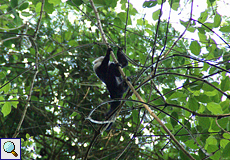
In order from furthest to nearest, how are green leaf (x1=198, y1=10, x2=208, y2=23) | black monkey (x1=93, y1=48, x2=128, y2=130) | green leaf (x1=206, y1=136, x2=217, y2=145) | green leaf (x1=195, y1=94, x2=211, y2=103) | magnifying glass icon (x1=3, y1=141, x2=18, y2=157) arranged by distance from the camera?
black monkey (x1=93, y1=48, x2=128, y2=130) → magnifying glass icon (x1=3, y1=141, x2=18, y2=157) → green leaf (x1=198, y1=10, x2=208, y2=23) → green leaf (x1=195, y1=94, x2=211, y2=103) → green leaf (x1=206, y1=136, x2=217, y2=145)

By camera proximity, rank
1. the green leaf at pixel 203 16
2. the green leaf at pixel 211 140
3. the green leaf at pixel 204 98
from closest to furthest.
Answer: the green leaf at pixel 211 140 → the green leaf at pixel 204 98 → the green leaf at pixel 203 16

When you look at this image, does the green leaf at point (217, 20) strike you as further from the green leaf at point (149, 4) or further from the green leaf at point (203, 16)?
the green leaf at point (149, 4)

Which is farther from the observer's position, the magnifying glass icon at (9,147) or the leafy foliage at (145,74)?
the magnifying glass icon at (9,147)

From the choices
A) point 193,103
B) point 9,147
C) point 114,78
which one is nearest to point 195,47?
point 193,103

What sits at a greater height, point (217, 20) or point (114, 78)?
point (114, 78)

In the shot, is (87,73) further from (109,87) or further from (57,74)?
(109,87)

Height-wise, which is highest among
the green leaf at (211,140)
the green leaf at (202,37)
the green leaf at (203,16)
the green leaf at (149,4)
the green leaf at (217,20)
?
the green leaf at (149,4)

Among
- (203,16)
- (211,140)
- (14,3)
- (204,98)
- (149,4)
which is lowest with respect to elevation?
(211,140)

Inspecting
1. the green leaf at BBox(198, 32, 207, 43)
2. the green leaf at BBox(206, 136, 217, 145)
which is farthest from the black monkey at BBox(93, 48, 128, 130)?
the green leaf at BBox(206, 136, 217, 145)

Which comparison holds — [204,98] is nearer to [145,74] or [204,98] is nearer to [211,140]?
[211,140]

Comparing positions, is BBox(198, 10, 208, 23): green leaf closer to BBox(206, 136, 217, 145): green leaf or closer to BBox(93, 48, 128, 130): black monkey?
BBox(206, 136, 217, 145): green leaf

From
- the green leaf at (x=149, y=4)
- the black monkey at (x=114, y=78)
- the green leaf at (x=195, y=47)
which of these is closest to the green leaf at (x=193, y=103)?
the green leaf at (x=195, y=47)

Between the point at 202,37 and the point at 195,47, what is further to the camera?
the point at 202,37

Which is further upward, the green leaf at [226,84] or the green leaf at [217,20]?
the green leaf at [217,20]
